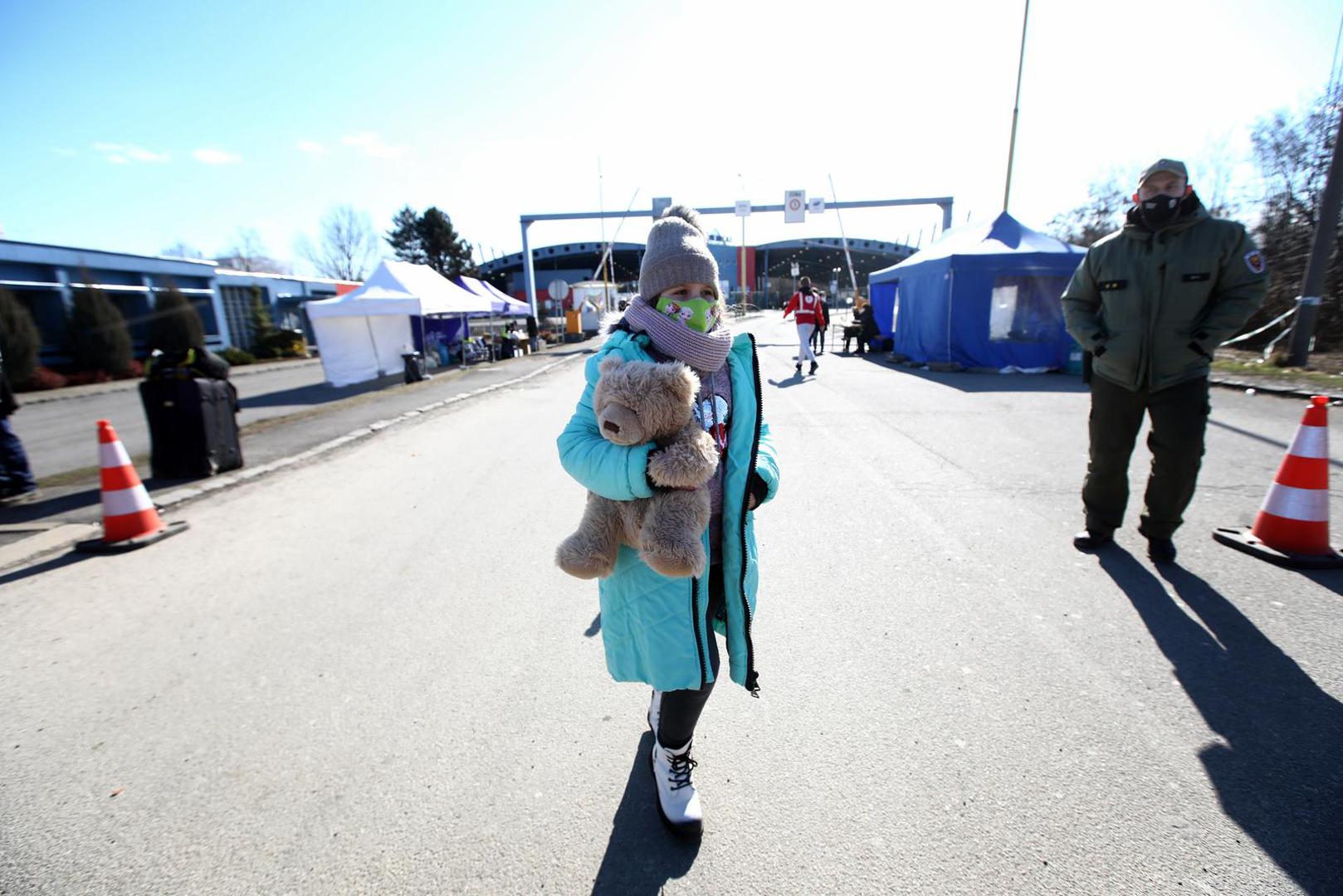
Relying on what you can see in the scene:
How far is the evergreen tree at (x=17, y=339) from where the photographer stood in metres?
17.9

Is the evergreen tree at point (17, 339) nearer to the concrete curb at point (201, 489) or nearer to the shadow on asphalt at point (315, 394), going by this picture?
the shadow on asphalt at point (315, 394)

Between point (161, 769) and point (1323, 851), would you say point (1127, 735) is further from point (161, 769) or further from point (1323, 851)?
point (161, 769)

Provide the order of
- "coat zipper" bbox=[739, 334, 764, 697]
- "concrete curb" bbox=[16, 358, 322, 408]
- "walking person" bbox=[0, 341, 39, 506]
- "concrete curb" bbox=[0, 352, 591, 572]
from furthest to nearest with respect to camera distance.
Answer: "concrete curb" bbox=[16, 358, 322, 408] < "walking person" bbox=[0, 341, 39, 506] < "concrete curb" bbox=[0, 352, 591, 572] < "coat zipper" bbox=[739, 334, 764, 697]

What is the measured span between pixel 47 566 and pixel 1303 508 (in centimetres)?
855

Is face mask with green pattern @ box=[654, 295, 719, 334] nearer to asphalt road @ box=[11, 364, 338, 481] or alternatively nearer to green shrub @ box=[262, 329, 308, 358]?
asphalt road @ box=[11, 364, 338, 481]

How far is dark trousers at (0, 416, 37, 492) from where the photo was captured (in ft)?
19.7

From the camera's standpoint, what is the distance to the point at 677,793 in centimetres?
200

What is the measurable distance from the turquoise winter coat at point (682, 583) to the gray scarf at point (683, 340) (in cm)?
5

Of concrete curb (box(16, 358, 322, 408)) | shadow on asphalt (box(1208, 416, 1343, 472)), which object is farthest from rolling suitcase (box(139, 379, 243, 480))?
concrete curb (box(16, 358, 322, 408))

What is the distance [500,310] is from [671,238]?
2162 cm

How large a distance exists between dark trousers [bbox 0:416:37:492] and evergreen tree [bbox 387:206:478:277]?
5177 cm

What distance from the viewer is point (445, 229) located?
54.2 metres

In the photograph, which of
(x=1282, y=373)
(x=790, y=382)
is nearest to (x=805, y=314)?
(x=790, y=382)

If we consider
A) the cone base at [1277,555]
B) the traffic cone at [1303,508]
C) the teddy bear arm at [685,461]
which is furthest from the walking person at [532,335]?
the teddy bear arm at [685,461]
